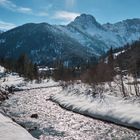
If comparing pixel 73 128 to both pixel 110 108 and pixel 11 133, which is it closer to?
pixel 11 133

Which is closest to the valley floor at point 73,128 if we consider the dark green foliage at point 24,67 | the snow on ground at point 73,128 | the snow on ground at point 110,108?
the snow on ground at point 73,128

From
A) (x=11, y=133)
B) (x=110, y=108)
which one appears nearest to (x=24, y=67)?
(x=110, y=108)

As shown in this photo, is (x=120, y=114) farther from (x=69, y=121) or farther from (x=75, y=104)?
(x=75, y=104)

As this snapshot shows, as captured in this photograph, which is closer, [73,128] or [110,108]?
[73,128]

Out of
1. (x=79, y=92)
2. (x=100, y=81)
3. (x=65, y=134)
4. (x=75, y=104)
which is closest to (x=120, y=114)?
(x=65, y=134)

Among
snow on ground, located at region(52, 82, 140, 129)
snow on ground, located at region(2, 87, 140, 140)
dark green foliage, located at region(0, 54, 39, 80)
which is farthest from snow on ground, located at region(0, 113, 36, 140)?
dark green foliage, located at region(0, 54, 39, 80)

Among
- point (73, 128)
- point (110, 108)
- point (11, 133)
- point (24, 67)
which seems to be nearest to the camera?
point (11, 133)

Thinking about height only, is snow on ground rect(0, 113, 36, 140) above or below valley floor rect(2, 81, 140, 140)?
above

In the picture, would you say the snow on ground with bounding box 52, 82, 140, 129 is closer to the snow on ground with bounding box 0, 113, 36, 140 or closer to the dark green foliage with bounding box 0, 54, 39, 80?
the snow on ground with bounding box 0, 113, 36, 140

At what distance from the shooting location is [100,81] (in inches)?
2813

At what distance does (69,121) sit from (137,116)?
24.8 ft

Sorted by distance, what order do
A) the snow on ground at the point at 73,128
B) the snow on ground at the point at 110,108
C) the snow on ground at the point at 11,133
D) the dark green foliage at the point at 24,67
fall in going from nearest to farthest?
the snow on ground at the point at 11,133, the snow on ground at the point at 73,128, the snow on ground at the point at 110,108, the dark green foliage at the point at 24,67

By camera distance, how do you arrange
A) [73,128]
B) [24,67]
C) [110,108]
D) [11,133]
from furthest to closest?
1. [24,67]
2. [110,108]
3. [73,128]
4. [11,133]

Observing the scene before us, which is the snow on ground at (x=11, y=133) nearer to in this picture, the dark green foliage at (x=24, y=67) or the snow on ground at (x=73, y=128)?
the snow on ground at (x=73, y=128)
